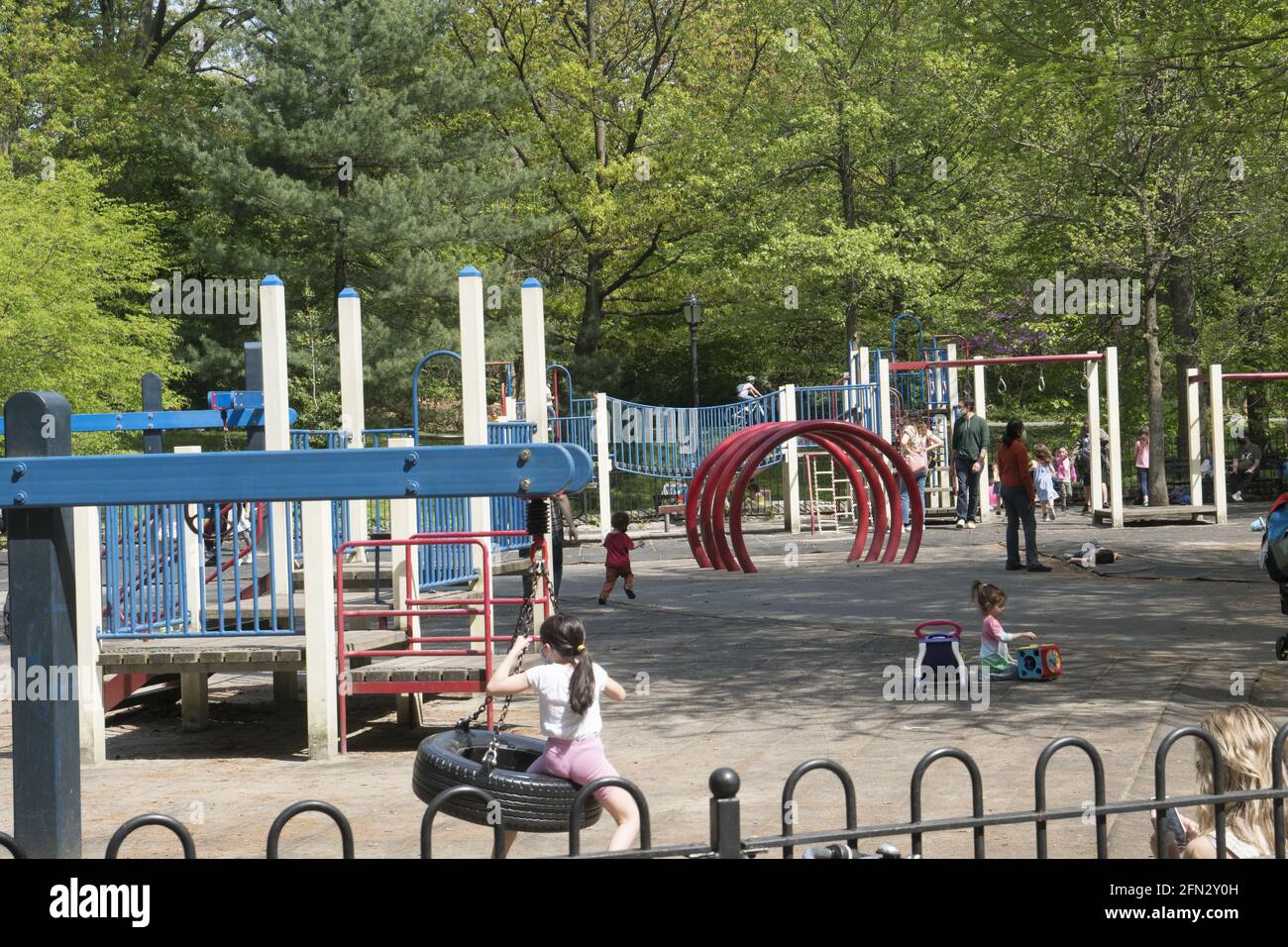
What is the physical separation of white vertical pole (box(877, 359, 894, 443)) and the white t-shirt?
20050 millimetres

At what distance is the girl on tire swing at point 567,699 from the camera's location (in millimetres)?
6246

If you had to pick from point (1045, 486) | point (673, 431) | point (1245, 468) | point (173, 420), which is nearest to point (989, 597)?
point (173, 420)

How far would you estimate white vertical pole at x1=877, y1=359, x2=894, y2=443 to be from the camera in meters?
25.9

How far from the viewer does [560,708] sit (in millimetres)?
6305

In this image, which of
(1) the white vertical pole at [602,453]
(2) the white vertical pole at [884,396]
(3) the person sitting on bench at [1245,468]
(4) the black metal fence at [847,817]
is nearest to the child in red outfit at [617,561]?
(1) the white vertical pole at [602,453]

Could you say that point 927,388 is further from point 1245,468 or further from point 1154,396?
point 1245,468

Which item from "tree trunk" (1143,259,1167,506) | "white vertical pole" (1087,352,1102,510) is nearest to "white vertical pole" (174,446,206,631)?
"white vertical pole" (1087,352,1102,510)

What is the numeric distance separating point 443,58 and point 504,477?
34760mm

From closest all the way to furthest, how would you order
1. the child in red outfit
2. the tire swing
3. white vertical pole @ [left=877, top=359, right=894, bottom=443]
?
the tire swing → the child in red outfit → white vertical pole @ [left=877, top=359, right=894, bottom=443]

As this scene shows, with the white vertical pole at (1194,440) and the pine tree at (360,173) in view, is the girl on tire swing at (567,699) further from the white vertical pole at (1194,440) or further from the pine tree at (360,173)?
the pine tree at (360,173)

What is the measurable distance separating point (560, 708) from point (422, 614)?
4.49 meters

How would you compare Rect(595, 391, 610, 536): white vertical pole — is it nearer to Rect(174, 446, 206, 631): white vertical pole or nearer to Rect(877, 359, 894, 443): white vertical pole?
Rect(877, 359, 894, 443): white vertical pole

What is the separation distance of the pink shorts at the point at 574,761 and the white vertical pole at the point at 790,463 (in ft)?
68.0
